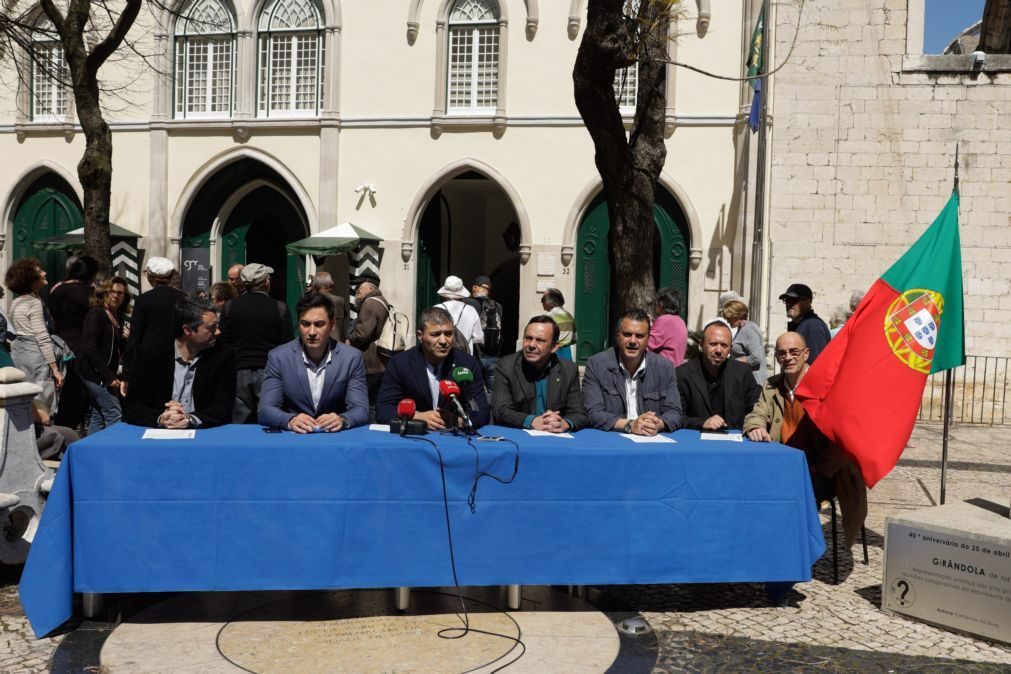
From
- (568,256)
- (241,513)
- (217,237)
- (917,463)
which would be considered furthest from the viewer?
(217,237)

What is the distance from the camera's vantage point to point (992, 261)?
14719 mm

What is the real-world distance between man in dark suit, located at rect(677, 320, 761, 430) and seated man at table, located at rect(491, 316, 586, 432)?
0.79 metres

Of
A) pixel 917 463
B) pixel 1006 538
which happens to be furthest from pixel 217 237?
pixel 1006 538

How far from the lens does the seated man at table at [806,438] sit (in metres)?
6.34

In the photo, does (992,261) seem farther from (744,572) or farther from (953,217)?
(744,572)

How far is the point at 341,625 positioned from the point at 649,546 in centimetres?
164

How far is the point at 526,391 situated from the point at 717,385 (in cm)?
131

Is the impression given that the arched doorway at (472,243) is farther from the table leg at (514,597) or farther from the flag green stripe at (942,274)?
the table leg at (514,597)

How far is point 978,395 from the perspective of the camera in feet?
48.7

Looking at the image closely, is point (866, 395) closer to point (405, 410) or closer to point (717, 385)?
point (717, 385)

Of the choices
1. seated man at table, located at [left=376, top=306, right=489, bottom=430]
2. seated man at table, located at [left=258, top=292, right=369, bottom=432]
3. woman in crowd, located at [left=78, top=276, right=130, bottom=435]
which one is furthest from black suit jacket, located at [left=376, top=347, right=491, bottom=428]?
woman in crowd, located at [left=78, top=276, right=130, bottom=435]

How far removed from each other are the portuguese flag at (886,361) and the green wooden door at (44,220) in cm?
1801

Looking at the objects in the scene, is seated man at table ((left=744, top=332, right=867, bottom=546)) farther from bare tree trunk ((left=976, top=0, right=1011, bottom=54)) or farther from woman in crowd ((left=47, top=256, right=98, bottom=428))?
bare tree trunk ((left=976, top=0, right=1011, bottom=54))

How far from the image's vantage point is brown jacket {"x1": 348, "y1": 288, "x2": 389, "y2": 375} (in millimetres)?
9023
